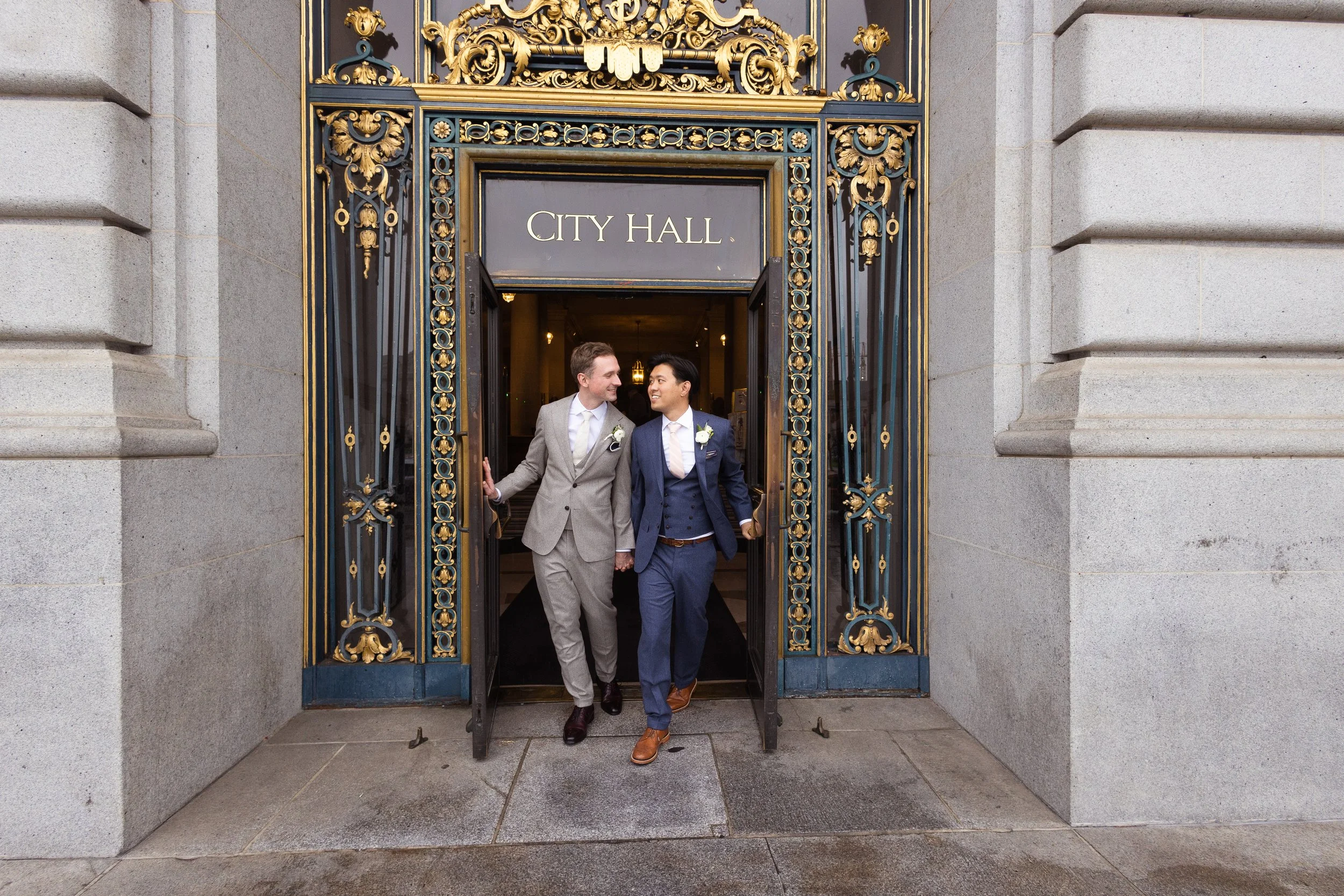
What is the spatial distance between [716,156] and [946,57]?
67.5 inches

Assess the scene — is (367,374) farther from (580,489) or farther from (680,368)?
(680,368)

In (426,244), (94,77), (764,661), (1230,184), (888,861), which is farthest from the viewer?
(426,244)

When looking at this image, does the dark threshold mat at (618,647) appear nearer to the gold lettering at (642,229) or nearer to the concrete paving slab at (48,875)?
the concrete paving slab at (48,875)

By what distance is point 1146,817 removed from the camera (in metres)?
3.19

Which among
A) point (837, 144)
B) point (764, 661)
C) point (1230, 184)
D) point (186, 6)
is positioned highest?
point (186, 6)

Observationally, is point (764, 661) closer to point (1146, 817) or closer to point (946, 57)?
point (1146, 817)

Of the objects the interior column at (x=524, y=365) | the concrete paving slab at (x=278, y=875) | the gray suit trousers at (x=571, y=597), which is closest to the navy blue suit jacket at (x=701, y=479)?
the gray suit trousers at (x=571, y=597)

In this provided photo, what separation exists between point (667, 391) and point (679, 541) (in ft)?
3.09

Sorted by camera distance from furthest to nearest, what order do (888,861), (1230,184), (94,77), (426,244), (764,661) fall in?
(426,244) → (764,661) → (1230,184) → (94,77) → (888,861)

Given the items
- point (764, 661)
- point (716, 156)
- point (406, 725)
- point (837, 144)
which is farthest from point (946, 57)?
point (406, 725)

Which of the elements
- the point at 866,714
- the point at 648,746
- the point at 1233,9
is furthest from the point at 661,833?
the point at 1233,9

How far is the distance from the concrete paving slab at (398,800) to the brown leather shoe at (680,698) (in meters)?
1.03

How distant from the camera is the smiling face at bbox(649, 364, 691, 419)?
3898mm

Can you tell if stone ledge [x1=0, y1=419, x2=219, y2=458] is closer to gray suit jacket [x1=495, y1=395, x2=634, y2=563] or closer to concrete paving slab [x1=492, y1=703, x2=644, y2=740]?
gray suit jacket [x1=495, y1=395, x2=634, y2=563]
